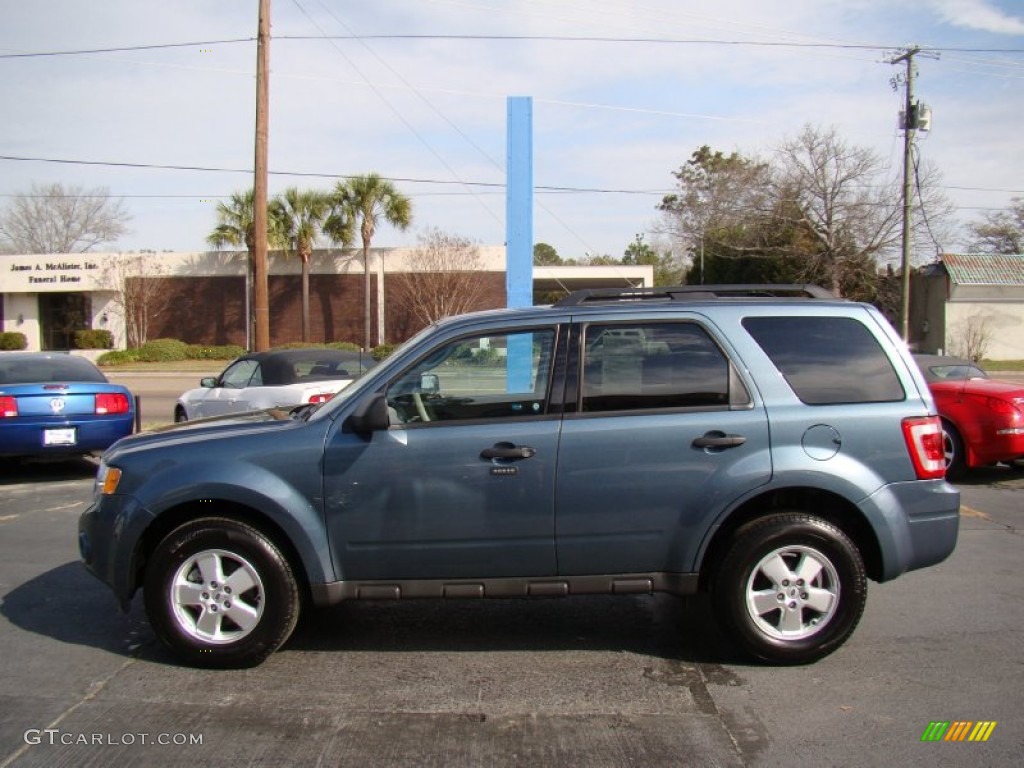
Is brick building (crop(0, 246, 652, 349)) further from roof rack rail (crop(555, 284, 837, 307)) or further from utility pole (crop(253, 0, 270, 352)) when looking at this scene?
roof rack rail (crop(555, 284, 837, 307))

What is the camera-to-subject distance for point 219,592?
14.7 feet

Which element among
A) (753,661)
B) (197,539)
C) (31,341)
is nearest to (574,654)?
(753,661)

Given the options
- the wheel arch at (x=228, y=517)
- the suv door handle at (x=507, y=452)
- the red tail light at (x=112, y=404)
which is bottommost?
the wheel arch at (x=228, y=517)

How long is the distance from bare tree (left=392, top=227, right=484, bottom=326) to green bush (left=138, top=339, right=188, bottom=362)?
1009 centimetres

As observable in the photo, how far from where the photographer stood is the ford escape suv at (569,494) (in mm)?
4410

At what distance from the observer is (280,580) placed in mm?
4426

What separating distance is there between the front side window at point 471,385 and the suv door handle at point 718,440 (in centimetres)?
82

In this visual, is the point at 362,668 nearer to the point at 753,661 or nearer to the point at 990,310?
the point at 753,661

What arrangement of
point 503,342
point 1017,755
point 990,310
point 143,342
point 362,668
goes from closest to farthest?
point 1017,755
point 362,668
point 503,342
point 990,310
point 143,342

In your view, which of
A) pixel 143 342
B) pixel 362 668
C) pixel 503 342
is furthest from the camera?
pixel 143 342

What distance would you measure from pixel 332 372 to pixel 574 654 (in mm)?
6526

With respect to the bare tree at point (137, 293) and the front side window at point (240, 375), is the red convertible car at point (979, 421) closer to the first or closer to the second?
the front side window at point (240, 375)

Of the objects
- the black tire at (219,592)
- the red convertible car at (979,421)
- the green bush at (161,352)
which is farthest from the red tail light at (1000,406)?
the green bush at (161,352)

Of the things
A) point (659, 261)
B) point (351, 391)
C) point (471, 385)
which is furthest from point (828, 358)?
point (659, 261)
